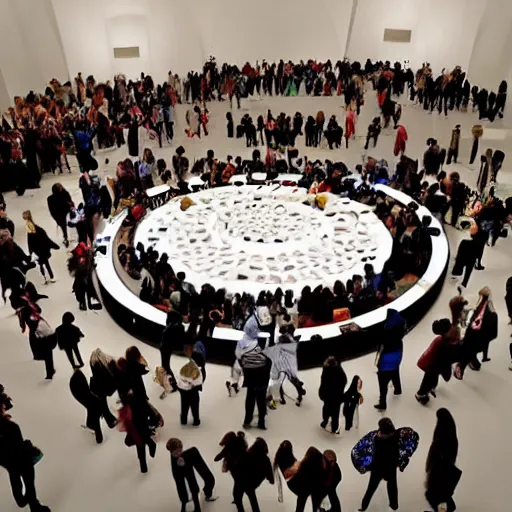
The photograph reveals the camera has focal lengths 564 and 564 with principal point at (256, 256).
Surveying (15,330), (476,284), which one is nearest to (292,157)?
(476,284)

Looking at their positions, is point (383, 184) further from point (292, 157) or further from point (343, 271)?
point (343, 271)

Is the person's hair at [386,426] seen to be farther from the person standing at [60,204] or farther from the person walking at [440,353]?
the person standing at [60,204]

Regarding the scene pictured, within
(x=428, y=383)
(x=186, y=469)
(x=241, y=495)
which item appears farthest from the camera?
(x=428, y=383)

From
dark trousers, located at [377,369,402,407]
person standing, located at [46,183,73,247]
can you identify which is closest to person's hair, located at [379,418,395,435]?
dark trousers, located at [377,369,402,407]

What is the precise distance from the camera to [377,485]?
221 inches

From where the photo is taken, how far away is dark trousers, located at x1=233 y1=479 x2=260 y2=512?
5.42 m

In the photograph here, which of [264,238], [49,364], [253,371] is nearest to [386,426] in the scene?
[253,371]

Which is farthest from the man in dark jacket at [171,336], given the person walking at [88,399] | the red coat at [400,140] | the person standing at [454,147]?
the person standing at [454,147]

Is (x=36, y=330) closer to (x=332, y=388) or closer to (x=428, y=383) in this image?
(x=332, y=388)

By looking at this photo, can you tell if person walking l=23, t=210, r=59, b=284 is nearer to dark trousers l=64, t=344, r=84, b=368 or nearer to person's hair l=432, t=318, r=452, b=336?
dark trousers l=64, t=344, r=84, b=368

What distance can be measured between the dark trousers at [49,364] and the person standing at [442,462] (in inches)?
199

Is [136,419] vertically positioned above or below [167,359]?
above

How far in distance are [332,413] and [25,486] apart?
135 inches

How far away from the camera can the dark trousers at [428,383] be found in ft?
23.2
